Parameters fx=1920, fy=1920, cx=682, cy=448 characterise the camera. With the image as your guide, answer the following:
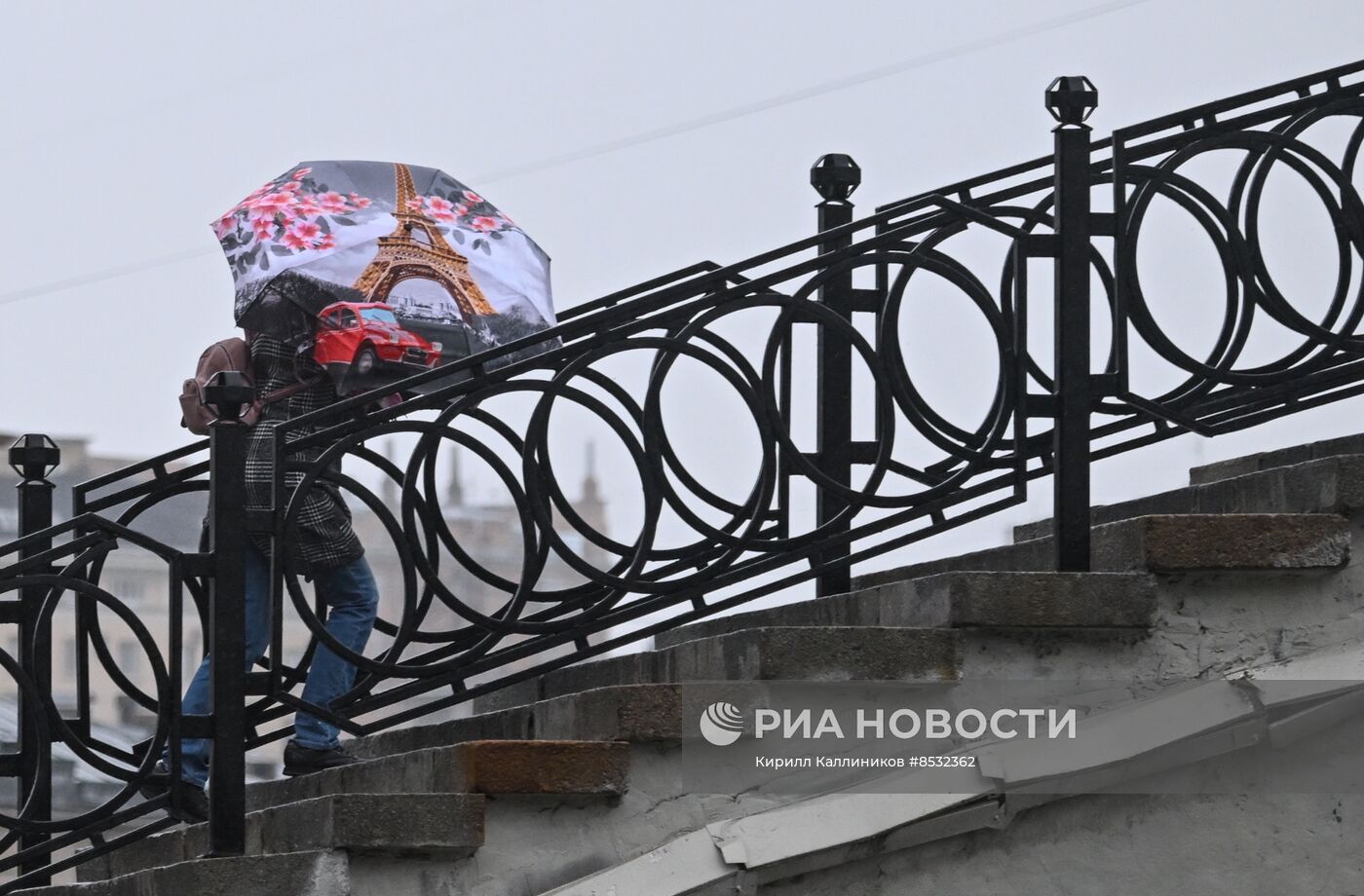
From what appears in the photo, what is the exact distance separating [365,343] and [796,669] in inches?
Answer: 60.0

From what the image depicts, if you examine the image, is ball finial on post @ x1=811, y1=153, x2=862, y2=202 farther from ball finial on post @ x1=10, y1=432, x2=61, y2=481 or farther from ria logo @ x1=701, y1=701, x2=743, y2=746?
ball finial on post @ x1=10, y1=432, x2=61, y2=481

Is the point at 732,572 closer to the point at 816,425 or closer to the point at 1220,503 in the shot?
the point at 816,425

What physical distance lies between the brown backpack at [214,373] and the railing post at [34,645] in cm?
54

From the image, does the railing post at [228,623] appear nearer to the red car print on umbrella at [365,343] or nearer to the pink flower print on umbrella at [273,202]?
the red car print on umbrella at [365,343]

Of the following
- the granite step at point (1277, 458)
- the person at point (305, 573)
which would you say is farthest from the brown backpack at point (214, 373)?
the granite step at point (1277, 458)

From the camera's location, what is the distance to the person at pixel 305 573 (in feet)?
16.4

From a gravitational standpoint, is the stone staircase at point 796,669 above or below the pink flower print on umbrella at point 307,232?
below

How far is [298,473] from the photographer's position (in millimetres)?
4898

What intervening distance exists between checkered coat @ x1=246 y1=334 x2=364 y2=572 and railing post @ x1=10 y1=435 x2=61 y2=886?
661 millimetres

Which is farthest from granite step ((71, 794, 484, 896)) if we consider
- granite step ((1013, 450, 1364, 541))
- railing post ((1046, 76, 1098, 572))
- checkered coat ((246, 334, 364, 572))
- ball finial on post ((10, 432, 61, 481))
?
ball finial on post ((10, 432, 61, 481))

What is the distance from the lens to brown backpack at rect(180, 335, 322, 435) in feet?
17.2

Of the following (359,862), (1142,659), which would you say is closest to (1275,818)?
(1142,659)

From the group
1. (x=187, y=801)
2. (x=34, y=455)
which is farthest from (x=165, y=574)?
(x=187, y=801)

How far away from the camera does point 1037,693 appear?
4434 millimetres
